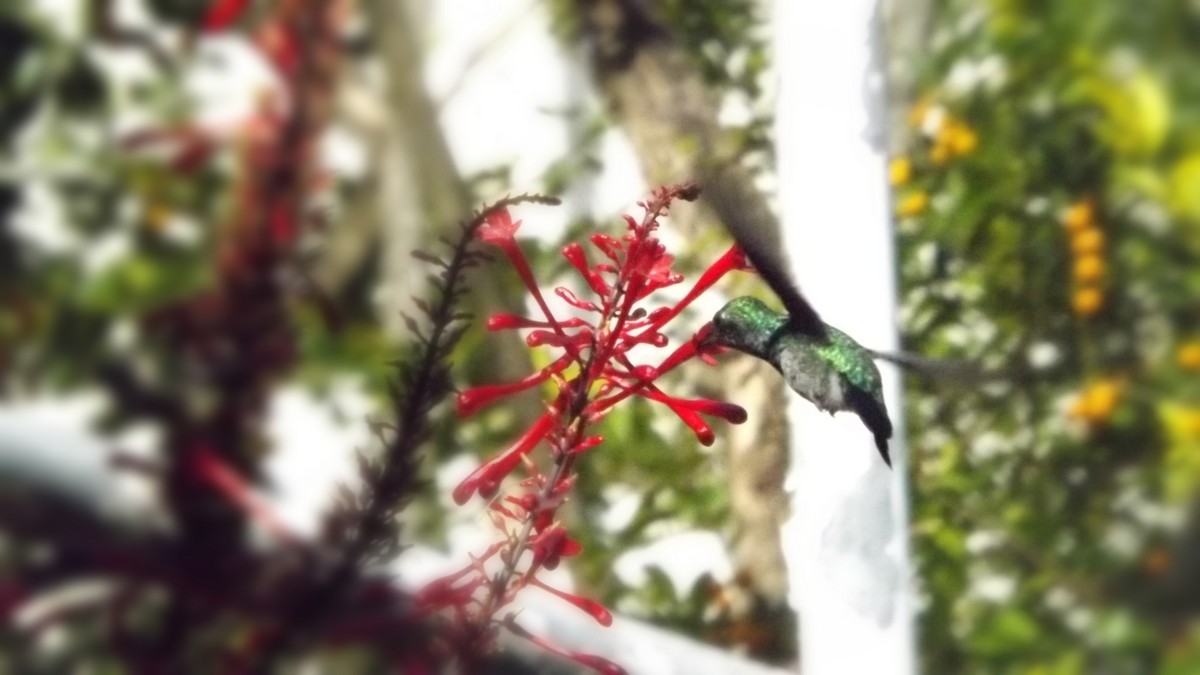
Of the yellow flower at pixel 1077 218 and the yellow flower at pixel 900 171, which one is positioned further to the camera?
the yellow flower at pixel 1077 218

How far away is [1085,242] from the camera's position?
3.39 feet

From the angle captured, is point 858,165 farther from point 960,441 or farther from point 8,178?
point 8,178

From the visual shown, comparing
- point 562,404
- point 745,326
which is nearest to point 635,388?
point 562,404

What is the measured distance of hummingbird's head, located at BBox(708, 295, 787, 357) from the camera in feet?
1.40

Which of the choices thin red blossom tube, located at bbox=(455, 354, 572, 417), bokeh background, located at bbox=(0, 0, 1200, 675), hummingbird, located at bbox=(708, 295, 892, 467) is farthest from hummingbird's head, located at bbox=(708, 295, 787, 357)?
bokeh background, located at bbox=(0, 0, 1200, 675)

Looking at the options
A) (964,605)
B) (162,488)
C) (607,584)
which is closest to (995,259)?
(964,605)

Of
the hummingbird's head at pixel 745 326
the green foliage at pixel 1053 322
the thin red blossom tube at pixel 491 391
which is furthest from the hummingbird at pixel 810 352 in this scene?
the green foliage at pixel 1053 322

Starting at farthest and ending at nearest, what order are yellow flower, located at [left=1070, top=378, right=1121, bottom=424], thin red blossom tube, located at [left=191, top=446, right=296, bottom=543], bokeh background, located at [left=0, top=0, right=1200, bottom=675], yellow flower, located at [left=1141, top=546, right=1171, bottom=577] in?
yellow flower, located at [left=1141, top=546, right=1171, bottom=577] < yellow flower, located at [left=1070, top=378, right=1121, bottom=424] < bokeh background, located at [left=0, top=0, right=1200, bottom=675] < thin red blossom tube, located at [left=191, top=446, right=296, bottom=543]

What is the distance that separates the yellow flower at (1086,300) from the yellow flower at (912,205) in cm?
23

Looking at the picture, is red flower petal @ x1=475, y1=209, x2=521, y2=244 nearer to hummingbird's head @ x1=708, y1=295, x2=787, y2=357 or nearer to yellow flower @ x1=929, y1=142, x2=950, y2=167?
hummingbird's head @ x1=708, y1=295, x2=787, y2=357

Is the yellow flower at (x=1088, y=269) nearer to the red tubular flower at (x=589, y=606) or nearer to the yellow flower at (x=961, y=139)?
the yellow flower at (x=961, y=139)

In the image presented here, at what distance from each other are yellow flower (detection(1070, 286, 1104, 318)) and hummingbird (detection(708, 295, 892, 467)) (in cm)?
67

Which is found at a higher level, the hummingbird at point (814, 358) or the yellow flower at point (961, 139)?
the yellow flower at point (961, 139)

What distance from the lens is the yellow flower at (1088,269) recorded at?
3.41ft
